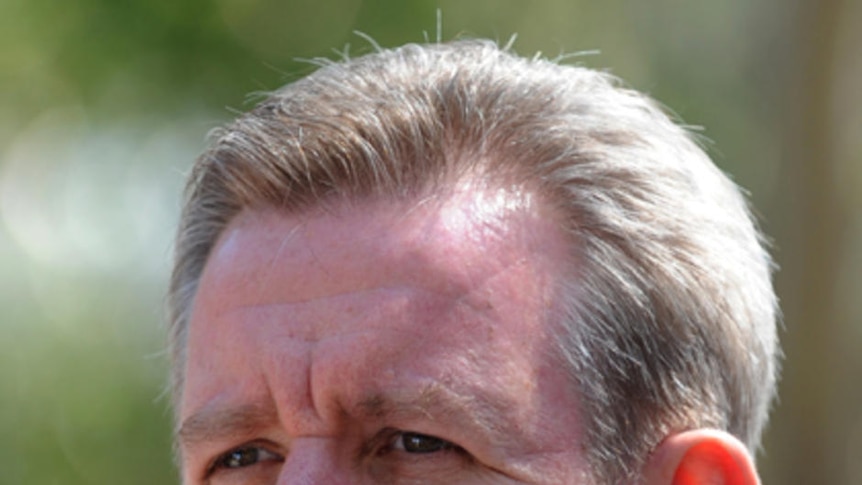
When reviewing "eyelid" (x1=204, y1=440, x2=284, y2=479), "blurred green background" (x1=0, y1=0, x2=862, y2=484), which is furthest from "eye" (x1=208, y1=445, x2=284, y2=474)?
"blurred green background" (x1=0, y1=0, x2=862, y2=484)

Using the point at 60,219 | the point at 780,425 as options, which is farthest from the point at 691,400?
the point at 60,219

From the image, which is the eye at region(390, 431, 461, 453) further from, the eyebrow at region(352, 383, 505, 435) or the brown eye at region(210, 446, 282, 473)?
the brown eye at region(210, 446, 282, 473)

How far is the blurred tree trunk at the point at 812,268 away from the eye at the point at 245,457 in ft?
17.7

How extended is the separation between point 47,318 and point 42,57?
159 centimetres

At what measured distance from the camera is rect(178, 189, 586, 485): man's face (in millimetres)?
2676

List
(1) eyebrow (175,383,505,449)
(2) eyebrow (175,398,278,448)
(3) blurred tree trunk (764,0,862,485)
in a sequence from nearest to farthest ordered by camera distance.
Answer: (1) eyebrow (175,383,505,449) → (2) eyebrow (175,398,278,448) → (3) blurred tree trunk (764,0,862,485)

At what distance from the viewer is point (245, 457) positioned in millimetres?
2908

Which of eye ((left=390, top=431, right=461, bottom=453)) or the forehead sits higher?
the forehead

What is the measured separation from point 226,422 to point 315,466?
0.27 meters

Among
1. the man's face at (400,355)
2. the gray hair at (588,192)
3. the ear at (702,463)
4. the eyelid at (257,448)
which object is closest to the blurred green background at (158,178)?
the gray hair at (588,192)

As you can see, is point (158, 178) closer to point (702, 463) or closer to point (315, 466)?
point (315, 466)

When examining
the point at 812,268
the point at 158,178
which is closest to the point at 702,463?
the point at 812,268

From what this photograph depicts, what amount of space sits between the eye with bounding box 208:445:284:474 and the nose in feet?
0.46

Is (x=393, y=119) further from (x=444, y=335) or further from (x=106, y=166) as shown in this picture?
(x=106, y=166)
